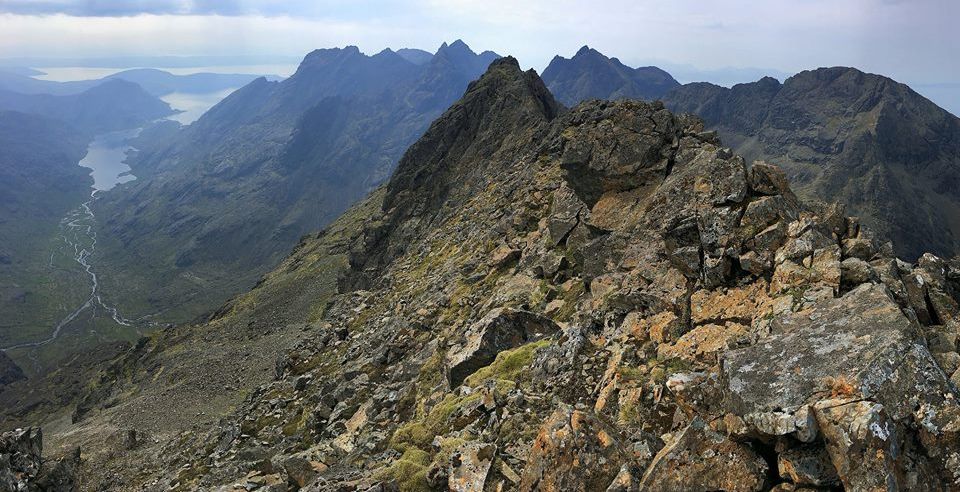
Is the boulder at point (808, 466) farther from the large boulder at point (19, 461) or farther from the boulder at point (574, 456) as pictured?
the large boulder at point (19, 461)

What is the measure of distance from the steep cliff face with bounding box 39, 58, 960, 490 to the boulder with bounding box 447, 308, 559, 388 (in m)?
0.10

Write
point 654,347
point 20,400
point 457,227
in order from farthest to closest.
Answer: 1. point 20,400
2. point 457,227
3. point 654,347

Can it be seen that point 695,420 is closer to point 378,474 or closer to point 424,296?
point 378,474

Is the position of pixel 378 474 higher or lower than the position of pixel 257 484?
higher

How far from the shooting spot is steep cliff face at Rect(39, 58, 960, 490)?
1239 cm

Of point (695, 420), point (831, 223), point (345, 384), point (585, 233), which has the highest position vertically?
point (831, 223)

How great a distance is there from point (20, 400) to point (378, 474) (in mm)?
189043

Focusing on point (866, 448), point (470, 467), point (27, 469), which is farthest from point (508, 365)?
point (27, 469)

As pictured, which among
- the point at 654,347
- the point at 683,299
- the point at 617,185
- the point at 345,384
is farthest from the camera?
the point at 617,185

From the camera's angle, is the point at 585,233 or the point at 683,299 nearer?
the point at 683,299

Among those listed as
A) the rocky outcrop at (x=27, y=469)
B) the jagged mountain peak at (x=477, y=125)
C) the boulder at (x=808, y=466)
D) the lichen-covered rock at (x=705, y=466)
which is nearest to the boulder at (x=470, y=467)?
the lichen-covered rock at (x=705, y=466)

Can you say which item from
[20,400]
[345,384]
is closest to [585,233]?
[345,384]

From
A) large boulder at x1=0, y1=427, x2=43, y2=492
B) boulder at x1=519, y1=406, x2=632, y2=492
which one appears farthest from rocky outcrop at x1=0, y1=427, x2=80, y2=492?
boulder at x1=519, y1=406, x2=632, y2=492

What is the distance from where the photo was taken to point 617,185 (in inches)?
1725
